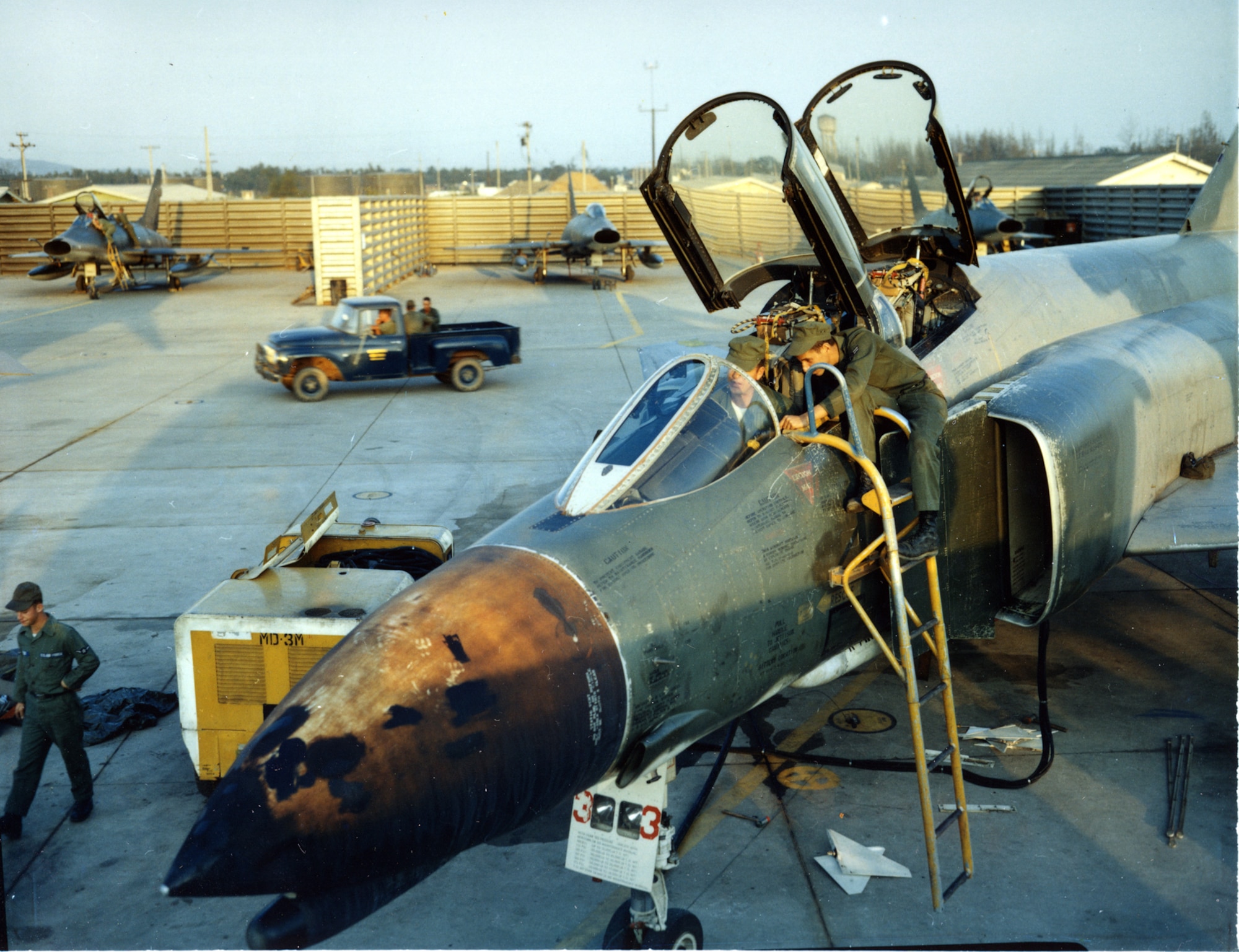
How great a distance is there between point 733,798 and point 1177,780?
274 cm

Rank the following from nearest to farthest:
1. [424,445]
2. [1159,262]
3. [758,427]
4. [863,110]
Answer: [758,427], [863,110], [1159,262], [424,445]

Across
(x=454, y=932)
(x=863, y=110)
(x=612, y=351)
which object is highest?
(x=863, y=110)

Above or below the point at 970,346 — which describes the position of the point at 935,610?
below

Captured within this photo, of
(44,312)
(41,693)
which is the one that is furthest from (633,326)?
(41,693)

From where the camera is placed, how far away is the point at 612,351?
78.4 feet

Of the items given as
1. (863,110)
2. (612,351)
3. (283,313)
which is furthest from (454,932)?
(283,313)

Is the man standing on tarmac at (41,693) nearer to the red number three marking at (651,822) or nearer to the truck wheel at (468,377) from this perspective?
the red number three marking at (651,822)

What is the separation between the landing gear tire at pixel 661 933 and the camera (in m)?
4.81

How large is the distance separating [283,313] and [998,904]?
29.4 meters

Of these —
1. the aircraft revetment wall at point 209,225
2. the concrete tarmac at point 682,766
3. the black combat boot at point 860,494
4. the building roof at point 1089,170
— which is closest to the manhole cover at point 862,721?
the concrete tarmac at point 682,766

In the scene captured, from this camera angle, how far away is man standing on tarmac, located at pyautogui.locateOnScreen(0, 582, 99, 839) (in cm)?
625

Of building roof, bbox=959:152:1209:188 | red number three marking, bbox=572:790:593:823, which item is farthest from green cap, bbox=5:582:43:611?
building roof, bbox=959:152:1209:188

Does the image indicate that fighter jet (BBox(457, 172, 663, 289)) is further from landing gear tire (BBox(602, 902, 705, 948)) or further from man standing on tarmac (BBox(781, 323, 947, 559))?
landing gear tire (BBox(602, 902, 705, 948))

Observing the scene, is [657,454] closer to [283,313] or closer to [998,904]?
[998,904]
